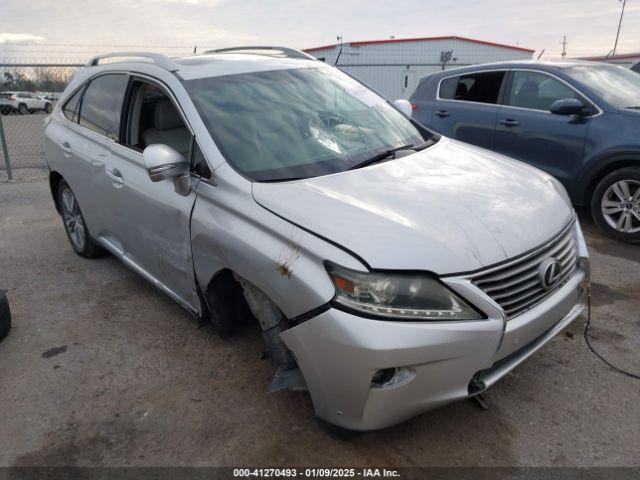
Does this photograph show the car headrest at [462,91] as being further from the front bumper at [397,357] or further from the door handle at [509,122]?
the front bumper at [397,357]

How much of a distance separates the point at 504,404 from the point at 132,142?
2.85 metres

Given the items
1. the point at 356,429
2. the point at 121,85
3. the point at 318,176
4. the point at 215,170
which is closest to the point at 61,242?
the point at 121,85

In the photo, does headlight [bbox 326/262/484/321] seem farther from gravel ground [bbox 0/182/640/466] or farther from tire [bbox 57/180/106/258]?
tire [bbox 57/180/106/258]

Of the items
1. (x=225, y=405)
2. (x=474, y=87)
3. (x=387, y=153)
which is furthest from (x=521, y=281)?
(x=474, y=87)

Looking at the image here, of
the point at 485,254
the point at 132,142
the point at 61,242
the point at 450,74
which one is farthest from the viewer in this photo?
the point at 450,74

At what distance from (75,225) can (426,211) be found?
12.2 ft

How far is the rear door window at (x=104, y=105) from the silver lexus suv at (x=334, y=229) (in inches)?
1.1

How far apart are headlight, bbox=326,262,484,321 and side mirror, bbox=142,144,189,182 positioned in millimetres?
1150

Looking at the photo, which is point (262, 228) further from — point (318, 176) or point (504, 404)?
point (504, 404)

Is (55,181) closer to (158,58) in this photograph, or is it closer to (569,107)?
(158,58)

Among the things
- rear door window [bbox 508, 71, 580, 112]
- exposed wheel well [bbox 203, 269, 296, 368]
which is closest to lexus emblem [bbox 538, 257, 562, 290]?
exposed wheel well [bbox 203, 269, 296, 368]

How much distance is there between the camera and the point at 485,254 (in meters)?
2.17

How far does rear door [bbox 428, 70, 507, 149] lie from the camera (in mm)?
6047

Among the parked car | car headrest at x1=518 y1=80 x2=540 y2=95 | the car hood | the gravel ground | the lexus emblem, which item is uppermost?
the car hood
